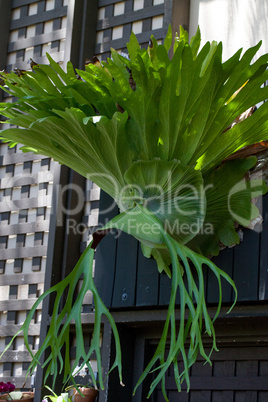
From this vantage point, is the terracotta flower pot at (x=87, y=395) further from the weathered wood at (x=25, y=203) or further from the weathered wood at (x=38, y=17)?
the weathered wood at (x=38, y=17)

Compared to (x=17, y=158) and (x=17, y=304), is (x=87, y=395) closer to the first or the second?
(x=17, y=304)

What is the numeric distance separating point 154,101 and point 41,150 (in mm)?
576

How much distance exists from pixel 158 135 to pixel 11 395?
1.51 m

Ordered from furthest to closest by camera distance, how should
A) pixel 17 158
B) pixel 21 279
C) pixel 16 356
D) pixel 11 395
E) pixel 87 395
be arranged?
pixel 17 158, pixel 21 279, pixel 16 356, pixel 11 395, pixel 87 395

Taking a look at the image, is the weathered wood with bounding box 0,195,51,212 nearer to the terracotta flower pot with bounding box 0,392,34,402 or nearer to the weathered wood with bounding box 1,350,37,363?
the weathered wood with bounding box 1,350,37,363

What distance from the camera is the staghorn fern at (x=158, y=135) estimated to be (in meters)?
2.43

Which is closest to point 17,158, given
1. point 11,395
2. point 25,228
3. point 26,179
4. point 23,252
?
point 26,179

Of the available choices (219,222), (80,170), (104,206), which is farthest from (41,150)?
(219,222)

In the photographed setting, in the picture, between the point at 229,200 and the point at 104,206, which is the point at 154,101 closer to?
the point at 229,200

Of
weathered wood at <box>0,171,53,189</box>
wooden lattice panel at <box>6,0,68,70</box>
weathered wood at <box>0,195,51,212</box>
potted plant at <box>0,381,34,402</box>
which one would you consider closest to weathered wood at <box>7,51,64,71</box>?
wooden lattice panel at <box>6,0,68,70</box>

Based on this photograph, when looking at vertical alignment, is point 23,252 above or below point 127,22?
below

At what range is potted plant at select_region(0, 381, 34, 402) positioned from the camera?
3.10 m

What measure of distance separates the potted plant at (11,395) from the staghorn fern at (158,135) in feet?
2.37

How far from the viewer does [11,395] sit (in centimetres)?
314
